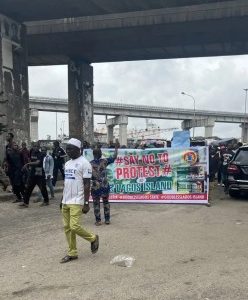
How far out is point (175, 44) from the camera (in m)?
24.4

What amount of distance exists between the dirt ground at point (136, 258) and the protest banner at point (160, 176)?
1.68 m

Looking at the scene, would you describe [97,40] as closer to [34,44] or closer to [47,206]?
[34,44]

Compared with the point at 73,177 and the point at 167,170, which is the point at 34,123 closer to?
the point at 167,170

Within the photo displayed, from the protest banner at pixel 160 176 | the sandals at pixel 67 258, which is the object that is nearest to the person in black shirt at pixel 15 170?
the protest banner at pixel 160 176

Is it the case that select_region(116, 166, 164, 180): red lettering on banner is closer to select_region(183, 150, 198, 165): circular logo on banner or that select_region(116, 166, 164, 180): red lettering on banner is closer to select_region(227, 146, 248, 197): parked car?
select_region(183, 150, 198, 165): circular logo on banner

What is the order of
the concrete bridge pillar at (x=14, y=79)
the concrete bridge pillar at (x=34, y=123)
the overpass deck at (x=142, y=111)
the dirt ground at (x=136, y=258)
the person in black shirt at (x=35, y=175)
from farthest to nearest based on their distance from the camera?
the overpass deck at (x=142, y=111), the concrete bridge pillar at (x=34, y=123), the concrete bridge pillar at (x=14, y=79), the person in black shirt at (x=35, y=175), the dirt ground at (x=136, y=258)

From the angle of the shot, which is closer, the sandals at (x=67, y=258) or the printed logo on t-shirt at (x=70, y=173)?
the sandals at (x=67, y=258)

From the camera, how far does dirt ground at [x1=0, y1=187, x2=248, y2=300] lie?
17.1ft

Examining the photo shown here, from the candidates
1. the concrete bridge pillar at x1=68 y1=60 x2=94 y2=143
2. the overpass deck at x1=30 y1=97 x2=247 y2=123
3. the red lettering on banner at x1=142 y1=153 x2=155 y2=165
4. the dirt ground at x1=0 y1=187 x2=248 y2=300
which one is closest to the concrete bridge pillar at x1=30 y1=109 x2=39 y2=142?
the overpass deck at x1=30 y1=97 x2=247 y2=123

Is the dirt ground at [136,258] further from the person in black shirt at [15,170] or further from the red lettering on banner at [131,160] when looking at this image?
the red lettering on banner at [131,160]

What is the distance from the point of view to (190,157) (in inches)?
491

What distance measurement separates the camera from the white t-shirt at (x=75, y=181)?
665 cm

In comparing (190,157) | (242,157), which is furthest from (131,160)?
(242,157)

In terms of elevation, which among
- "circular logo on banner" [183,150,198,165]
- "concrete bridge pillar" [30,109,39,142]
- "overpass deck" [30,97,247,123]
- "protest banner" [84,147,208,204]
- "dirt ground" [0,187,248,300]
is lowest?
"dirt ground" [0,187,248,300]
